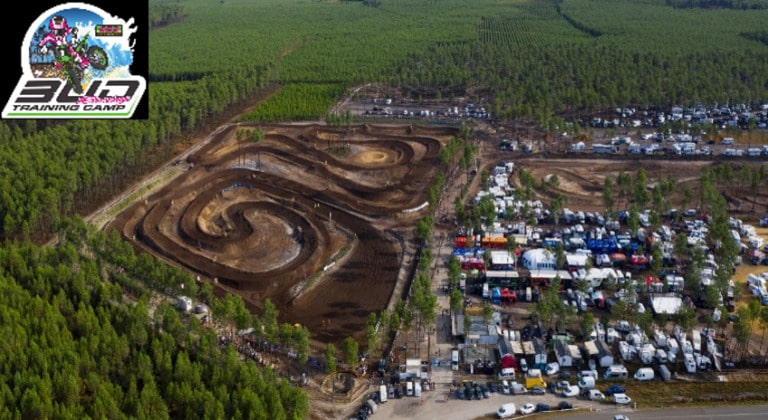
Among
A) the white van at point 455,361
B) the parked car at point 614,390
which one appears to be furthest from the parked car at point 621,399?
the white van at point 455,361

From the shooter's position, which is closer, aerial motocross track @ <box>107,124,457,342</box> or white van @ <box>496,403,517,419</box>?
white van @ <box>496,403,517,419</box>

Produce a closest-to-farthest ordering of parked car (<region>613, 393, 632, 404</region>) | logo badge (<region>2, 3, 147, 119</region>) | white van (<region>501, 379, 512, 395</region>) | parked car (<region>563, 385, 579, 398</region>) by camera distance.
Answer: parked car (<region>613, 393, 632, 404</region>)
parked car (<region>563, 385, 579, 398</region>)
white van (<region>501, 379, 512, 395</region>)
logo badge (<region>2, 3, 147, 119</region>)

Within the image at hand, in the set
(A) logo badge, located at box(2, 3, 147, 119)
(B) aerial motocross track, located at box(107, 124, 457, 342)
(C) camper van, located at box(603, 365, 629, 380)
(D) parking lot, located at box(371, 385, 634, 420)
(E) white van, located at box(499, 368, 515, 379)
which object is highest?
(A) logo badge, located at box(2, 3, 147, 119)

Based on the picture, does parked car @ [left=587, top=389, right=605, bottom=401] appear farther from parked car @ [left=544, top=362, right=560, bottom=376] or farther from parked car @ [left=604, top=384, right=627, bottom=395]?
parked car @ [left=544, top=362, right=560, bottom=376]

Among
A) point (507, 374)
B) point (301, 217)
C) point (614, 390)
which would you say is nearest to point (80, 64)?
point (301, 217)

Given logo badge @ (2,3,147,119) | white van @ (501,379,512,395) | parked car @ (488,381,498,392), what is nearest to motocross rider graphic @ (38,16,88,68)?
logo badge @ (2,3,147,119)

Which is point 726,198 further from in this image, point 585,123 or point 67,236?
point 67,236

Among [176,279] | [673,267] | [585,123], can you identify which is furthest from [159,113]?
[673,267]
